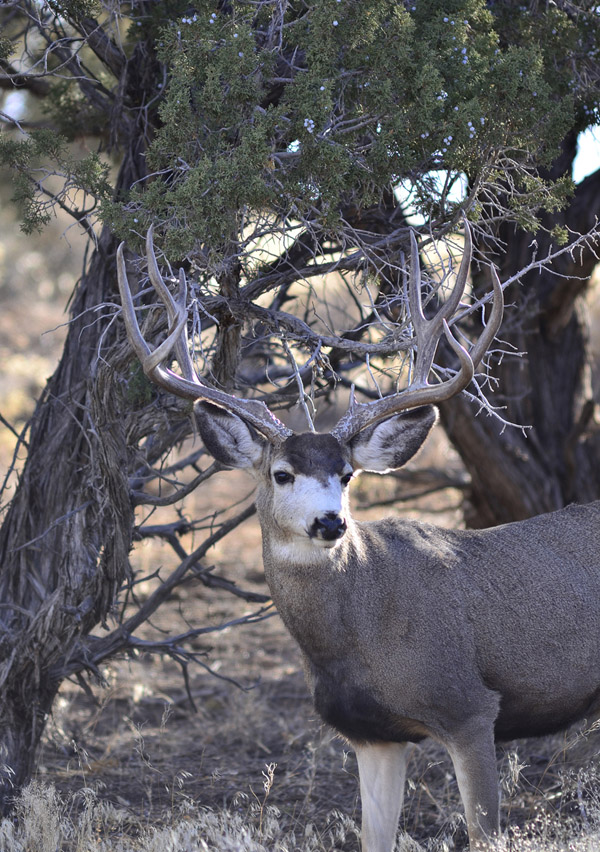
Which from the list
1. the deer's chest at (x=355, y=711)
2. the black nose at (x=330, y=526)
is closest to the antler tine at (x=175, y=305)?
the black nose at (x=330, y=526)

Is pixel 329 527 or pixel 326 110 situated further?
pixel 326 110

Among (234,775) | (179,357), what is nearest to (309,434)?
(179,357)

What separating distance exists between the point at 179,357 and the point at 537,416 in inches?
200

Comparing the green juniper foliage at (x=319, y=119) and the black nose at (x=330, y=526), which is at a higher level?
the green juniper foliage at (x=319, y=119)

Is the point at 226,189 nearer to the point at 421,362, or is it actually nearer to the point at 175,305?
the point at 175,305

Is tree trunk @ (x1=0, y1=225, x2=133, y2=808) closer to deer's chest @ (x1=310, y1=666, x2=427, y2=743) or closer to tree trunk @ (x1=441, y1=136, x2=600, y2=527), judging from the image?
deer's chest @ (x1=310, y1=666, x2=427, y2=743)

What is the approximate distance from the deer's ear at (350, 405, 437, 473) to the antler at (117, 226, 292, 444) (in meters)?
0.41

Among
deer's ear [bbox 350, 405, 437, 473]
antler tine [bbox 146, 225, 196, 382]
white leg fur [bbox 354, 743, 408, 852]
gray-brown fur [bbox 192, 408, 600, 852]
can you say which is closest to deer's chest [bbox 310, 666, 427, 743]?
gray-brown fur [bbox 192, 408, 600, 852]

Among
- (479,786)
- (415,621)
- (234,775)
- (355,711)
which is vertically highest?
(415,621)

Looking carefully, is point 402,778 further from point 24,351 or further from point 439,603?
point 24,351

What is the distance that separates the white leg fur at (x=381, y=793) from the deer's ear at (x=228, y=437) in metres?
1.72

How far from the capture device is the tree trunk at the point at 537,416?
893 cm

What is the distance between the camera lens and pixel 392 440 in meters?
5.48

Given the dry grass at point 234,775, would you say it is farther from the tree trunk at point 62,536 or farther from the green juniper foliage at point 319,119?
the green juniper foliage at point 319,119
